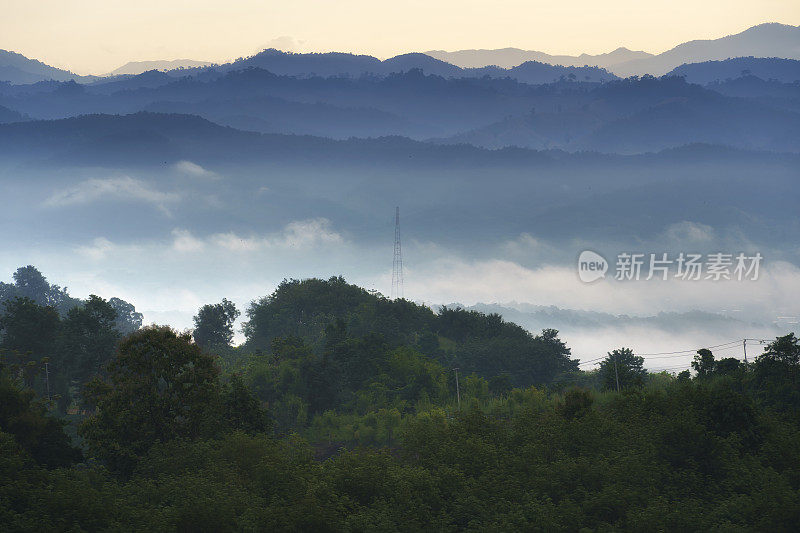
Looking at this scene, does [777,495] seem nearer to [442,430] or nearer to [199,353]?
[442,430]

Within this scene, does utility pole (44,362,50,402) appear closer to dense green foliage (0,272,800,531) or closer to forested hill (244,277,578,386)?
dense green foliage (0,272,800,531)

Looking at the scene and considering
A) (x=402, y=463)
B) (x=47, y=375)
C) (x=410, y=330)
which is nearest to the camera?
(x=402, y=463)

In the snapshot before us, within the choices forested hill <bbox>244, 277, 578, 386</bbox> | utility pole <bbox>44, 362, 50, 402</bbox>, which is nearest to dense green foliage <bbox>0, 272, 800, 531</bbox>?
utility pole <bbox>44, 362, 50, 402</bbox>

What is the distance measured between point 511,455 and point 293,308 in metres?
75.5

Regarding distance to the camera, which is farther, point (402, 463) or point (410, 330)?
point (410, 330)

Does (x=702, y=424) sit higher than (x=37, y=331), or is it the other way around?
(x=37, y=331)

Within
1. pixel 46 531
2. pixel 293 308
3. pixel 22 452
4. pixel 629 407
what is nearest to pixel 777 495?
pixel 629 407

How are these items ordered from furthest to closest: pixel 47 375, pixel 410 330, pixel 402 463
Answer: pixel 410 330 → pixel 47 375 → pixel 402 463

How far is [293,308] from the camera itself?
117m

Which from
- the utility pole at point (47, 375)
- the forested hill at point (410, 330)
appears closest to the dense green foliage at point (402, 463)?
the utility pole at point (47, 375)

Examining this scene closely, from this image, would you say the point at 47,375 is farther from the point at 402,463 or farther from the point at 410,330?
the point at 402,463

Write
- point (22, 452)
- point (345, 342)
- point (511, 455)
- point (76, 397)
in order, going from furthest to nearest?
1. point (345, 342)
2. point (76, 397)
3. point (511, 455)
4. point (22, 452)

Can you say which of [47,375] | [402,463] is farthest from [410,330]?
[402,463]

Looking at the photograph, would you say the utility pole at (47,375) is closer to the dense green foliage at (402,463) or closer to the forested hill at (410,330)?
the dense green foliage at (402,463)
